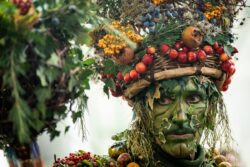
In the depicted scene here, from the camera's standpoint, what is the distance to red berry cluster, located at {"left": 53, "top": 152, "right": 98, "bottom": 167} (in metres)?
3.31

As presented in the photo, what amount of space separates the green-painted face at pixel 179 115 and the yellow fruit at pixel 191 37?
22 centimetres

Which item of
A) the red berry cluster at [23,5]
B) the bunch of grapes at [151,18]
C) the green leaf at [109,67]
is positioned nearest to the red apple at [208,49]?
the bunch of grapes at [151,18]

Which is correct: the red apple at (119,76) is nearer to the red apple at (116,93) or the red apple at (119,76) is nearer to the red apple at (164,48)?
the red apple at (116,93)

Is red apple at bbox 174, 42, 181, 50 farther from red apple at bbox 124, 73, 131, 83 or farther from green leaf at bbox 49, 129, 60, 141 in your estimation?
green leaf at bbox 49, 129, 60, 141

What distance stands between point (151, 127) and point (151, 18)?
695 mm

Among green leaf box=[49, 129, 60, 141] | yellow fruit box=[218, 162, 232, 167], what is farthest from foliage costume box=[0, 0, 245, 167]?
green leaf box=[49, 129, 60, 141]

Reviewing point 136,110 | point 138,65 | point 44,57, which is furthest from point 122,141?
point 44,57

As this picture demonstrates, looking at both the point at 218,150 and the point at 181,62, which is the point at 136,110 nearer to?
the point at 181,62

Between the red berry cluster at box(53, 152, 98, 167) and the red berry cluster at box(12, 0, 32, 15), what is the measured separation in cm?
161

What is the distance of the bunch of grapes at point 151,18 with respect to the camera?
3.19 meters

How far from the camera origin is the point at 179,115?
10.5 feet

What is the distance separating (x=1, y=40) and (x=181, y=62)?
1.62 meters

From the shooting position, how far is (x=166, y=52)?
318 centimetres

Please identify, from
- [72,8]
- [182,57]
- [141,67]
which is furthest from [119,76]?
[72,8]
